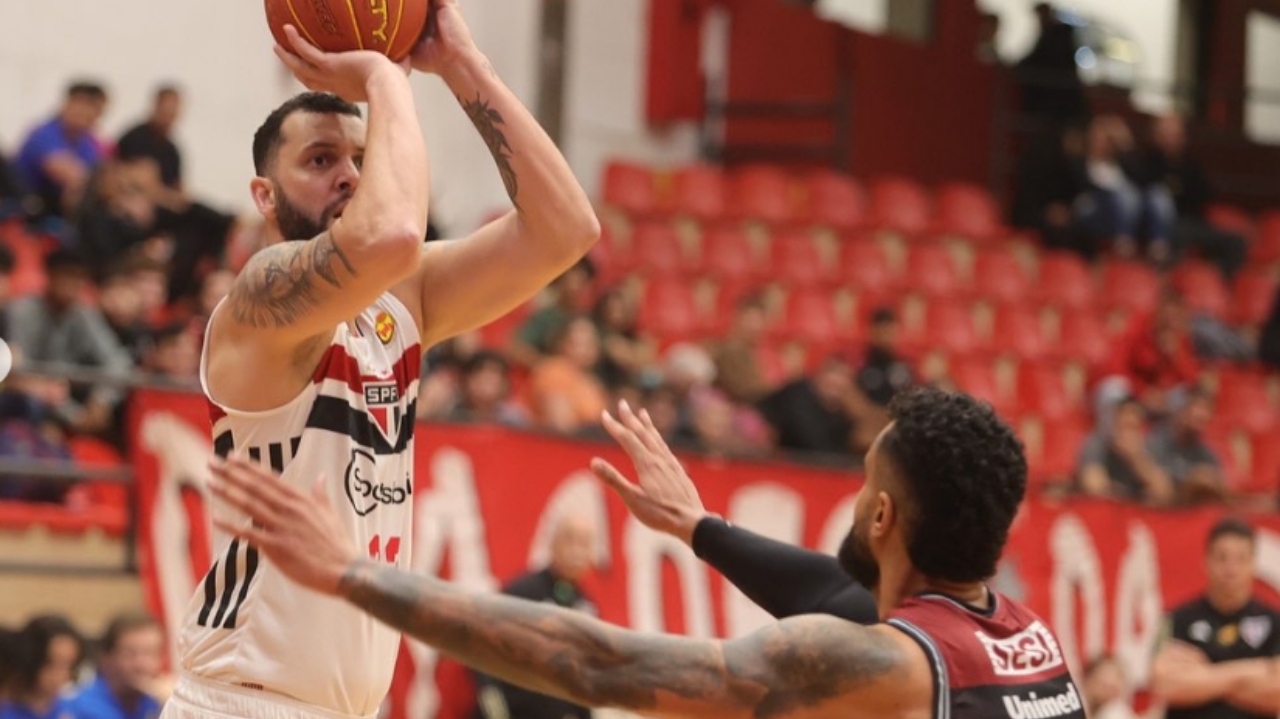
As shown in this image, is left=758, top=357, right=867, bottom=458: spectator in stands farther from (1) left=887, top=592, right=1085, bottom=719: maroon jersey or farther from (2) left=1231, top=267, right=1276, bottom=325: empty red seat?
(1) left=887, top=592, right=1085, bottom=719: maroon jersey

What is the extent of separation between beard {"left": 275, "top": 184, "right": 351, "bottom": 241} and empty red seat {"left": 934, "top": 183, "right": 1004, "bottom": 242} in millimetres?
14470

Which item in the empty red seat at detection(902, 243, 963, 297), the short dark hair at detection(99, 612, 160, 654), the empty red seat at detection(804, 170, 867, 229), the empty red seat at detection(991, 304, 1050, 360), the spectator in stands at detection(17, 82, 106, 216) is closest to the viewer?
the short dark hair at detection(99, 612, 160, 654)

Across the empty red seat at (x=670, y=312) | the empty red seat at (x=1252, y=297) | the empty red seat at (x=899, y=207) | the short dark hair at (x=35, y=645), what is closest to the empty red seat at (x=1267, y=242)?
the empty red seat at (x=1252, y=297)

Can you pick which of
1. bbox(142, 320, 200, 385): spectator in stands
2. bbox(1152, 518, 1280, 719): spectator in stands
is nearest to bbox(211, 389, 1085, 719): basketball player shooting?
bbox(1152, 518, 1280, 719): spectator in stands

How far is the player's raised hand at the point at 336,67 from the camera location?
427 centimetres

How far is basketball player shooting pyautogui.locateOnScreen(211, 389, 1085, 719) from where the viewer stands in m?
3.29

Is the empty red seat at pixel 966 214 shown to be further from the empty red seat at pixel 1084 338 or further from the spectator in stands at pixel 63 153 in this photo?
the spectator in stands at pixel 63 153

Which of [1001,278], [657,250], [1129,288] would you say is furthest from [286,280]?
[1129,288]

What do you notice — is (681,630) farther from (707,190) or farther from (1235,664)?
(707,190)

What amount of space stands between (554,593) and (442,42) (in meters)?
5.39

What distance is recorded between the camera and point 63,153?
1270 cm

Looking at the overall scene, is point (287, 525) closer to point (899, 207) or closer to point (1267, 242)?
point (899, 207)

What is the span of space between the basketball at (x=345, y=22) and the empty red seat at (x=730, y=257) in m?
12.1

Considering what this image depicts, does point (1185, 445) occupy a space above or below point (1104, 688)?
above
